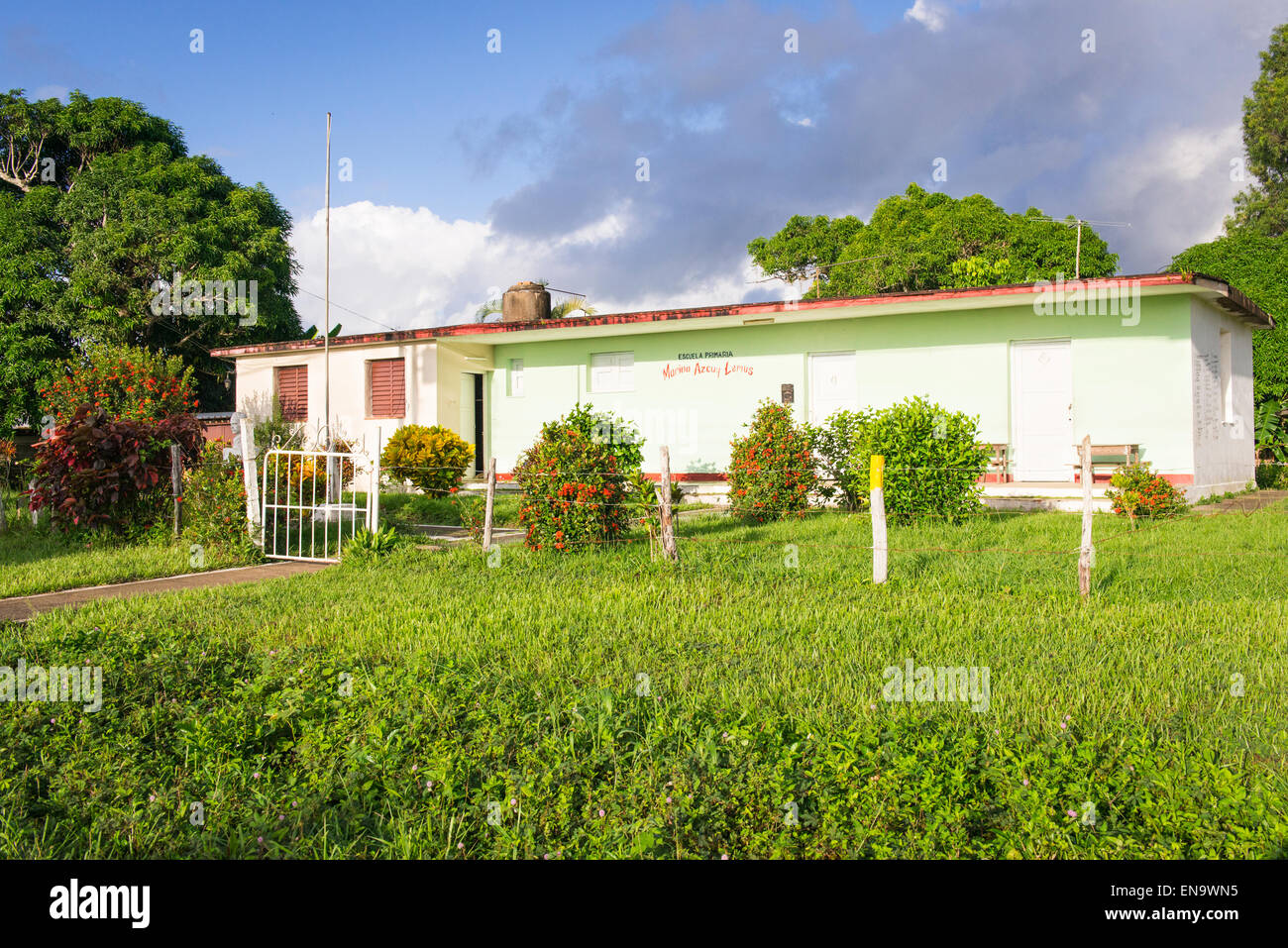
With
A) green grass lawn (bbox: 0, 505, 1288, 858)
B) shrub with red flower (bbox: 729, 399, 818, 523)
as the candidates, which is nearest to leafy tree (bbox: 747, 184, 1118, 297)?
shrub with red flower (bbox: 729, 399, 818, 523)

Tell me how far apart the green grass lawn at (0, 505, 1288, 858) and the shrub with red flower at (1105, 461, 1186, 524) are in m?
4.20

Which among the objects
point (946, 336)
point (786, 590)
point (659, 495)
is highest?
point (946, 336)

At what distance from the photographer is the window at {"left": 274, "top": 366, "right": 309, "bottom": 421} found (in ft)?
68.9

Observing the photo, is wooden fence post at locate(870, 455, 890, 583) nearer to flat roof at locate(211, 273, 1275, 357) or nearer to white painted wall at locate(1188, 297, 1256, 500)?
flat roof at locate(211, 273, 1275, 357)

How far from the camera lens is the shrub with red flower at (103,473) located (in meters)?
11.0

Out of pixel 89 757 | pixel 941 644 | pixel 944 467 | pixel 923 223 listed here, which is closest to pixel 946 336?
pixel 944 467

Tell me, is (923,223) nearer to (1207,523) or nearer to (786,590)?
(1207,523)

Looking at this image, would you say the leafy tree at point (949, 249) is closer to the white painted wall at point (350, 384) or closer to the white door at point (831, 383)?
the white door at point (831, 383)

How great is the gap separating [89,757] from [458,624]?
2551 mm

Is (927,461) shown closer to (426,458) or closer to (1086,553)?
(1086,553)

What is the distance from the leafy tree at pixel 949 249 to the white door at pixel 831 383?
49.2 ft

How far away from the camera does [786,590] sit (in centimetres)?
764

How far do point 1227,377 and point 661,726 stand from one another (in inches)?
626

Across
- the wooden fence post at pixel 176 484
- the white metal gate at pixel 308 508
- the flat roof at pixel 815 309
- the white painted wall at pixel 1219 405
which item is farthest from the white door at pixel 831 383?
the wooden fence post at pixel 176 484
